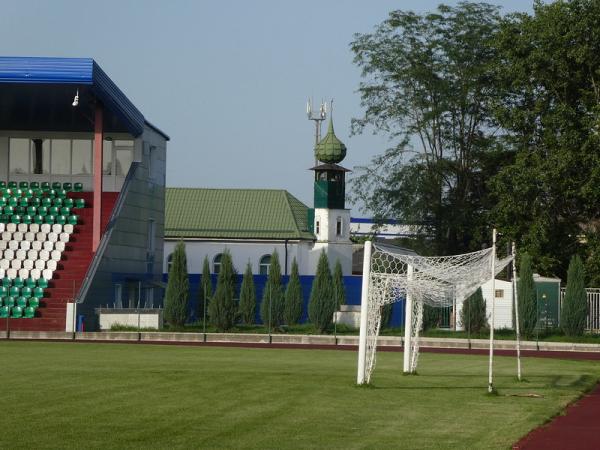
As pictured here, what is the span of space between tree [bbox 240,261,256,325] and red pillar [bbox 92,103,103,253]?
288 inches

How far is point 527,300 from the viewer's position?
1905 inches

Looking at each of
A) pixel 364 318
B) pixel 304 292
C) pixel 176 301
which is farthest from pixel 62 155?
pixel 364 318

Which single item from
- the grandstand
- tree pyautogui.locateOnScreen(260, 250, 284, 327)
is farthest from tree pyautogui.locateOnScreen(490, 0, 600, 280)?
the grandstand

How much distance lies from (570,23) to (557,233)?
949 centimetres

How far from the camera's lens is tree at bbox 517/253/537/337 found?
158 ft

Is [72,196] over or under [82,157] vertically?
under

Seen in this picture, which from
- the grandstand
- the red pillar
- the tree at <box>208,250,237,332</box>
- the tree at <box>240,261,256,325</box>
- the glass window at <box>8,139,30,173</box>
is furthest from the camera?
the glass window at <box>8,139,30,173</box>

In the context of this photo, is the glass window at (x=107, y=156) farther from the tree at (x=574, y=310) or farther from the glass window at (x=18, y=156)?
the tree at (x=574, y=310)

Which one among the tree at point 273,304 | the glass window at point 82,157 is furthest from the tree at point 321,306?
the glass window at point 82,157

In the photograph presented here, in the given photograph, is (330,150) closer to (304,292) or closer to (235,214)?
(235,214)

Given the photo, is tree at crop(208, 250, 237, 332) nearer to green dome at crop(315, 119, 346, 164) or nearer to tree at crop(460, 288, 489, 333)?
tree at crop(460, 288, 489, 333)

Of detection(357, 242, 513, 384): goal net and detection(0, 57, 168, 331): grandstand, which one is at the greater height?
detection(0, 57, 168, 331): grandstand

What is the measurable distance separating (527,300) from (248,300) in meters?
12.0

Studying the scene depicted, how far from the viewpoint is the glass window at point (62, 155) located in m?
55.3
